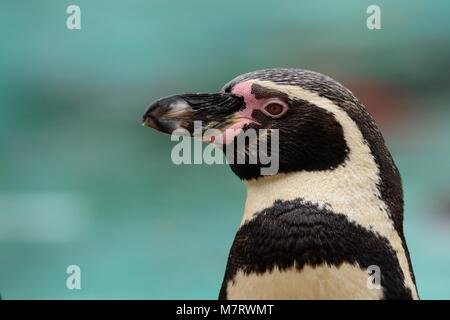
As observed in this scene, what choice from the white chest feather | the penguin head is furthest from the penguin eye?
the white chest feather

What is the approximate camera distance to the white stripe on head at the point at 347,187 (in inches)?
32.7

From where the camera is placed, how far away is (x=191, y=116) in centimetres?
88

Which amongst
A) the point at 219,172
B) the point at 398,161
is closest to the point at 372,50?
the point at 398,161

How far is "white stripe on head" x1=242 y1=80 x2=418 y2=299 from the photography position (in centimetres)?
83

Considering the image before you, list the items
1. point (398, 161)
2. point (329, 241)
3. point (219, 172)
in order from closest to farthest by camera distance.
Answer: point (329, 241) < point (398, 161) < point (219, 172)

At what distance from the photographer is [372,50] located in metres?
4.35

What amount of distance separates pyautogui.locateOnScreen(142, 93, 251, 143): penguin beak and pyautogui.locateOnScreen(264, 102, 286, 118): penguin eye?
26 millimetres

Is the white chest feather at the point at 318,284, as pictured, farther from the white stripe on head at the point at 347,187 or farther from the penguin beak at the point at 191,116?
the penguin beak at the point at 191,116

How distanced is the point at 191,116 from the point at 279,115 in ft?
0.31

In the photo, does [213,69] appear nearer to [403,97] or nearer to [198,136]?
[403,97]

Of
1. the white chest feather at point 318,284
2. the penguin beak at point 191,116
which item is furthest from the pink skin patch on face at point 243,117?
the white chest feather at point 318,284

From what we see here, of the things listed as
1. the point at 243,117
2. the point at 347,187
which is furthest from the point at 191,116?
the point at 347,187

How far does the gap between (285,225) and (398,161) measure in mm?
3302
